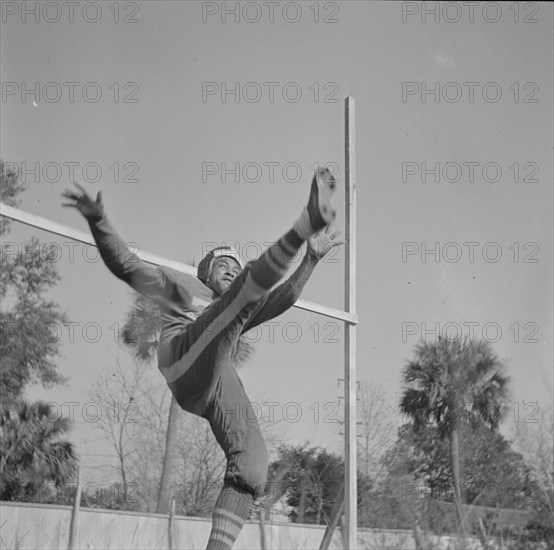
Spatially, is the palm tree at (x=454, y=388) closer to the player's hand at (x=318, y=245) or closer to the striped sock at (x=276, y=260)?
the player's hand at (x=318, y=245)

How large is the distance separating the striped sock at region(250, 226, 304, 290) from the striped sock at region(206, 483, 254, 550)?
558 mm

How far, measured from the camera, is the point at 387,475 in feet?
17.9

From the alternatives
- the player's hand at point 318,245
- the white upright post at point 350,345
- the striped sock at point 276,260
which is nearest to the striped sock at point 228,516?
the striped sock at point 276,260

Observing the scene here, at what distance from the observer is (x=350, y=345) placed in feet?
14.6

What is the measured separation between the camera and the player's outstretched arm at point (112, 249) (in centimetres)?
230

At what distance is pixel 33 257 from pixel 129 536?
130 cm

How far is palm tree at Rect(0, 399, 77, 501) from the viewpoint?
4.40 meters

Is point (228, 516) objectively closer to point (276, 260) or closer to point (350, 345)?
point (276, 260)

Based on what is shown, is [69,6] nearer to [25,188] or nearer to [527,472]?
[25,188]

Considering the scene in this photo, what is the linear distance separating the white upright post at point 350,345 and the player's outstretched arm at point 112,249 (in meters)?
1.89

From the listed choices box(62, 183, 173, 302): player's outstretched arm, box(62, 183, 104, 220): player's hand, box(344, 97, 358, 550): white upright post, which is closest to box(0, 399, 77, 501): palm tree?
box(344, 97, 358, 550): white upright post

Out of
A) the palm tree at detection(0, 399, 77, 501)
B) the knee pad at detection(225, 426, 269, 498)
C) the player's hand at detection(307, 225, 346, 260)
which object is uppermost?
the player's hand at detection(307, 225, 346, 260)

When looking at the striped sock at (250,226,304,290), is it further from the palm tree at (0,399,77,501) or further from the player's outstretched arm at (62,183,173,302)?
the palm tree at (0,399,77,501)

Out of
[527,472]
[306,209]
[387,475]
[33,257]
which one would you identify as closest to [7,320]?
[33,257]
